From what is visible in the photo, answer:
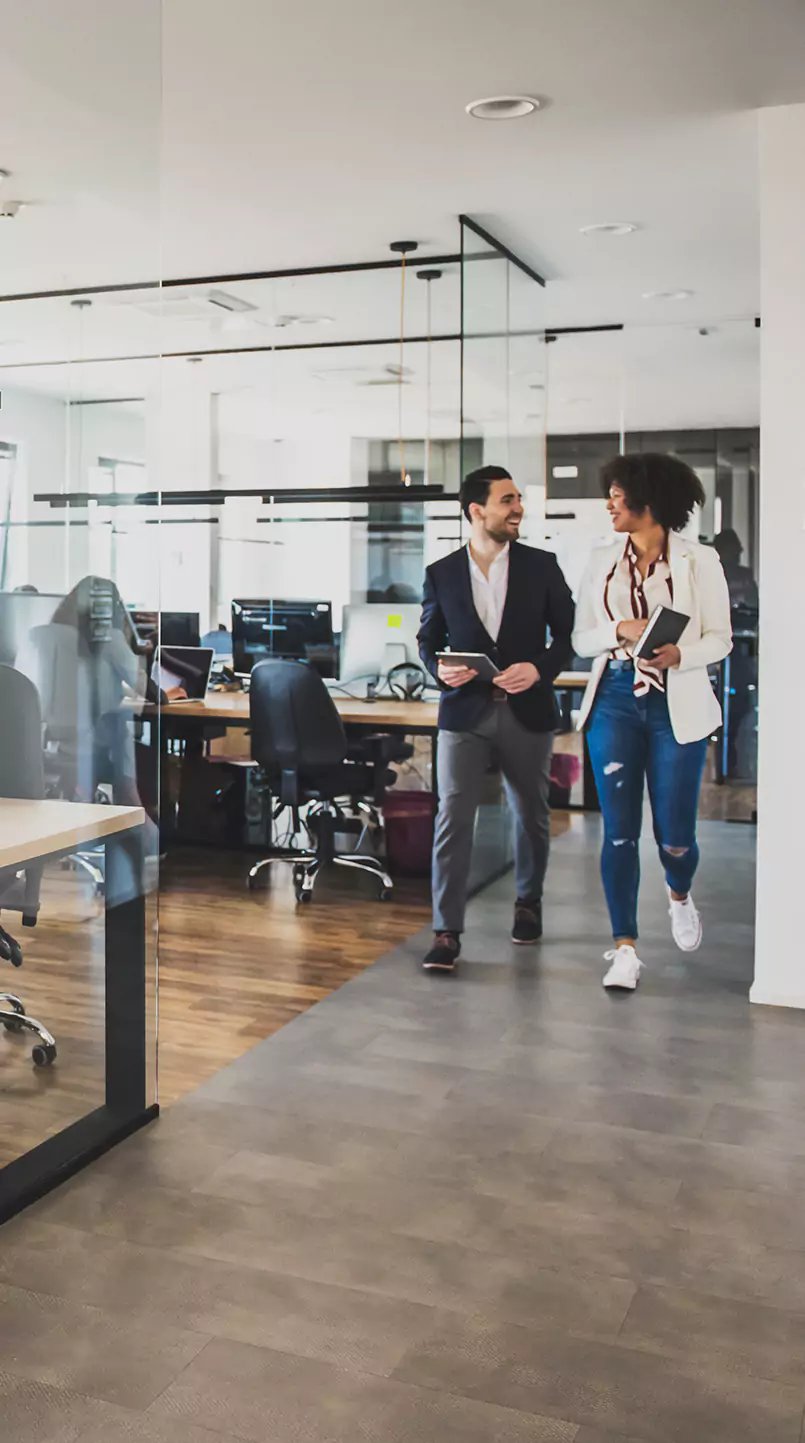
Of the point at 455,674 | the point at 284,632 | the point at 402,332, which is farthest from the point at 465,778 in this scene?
the point at 402,332

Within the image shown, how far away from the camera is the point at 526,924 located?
16.3ft

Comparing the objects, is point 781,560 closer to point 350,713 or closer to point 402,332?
point 350,713

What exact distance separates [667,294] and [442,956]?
4.08m

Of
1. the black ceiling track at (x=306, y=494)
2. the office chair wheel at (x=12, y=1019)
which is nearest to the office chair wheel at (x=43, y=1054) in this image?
the office chair wheel at (x=12, y=1019)

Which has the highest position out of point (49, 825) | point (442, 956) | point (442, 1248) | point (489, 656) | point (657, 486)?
point (657, 486)

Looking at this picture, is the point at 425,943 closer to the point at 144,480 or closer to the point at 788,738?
the point at 788,738

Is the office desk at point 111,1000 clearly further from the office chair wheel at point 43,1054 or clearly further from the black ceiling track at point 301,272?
the black ceiling track at point 301,272

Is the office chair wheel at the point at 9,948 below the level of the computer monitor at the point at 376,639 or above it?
below

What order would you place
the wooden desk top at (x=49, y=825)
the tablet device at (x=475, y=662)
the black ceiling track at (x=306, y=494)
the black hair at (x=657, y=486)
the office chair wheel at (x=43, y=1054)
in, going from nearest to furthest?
the wooden desk top at (x=49, y=825) → the office chair wheel at (x=43, y=1054) → the black hair at (x=657, y=486) → the tablet device at (x=475, y=662) → the black ceiling track at (x=306, y=494)

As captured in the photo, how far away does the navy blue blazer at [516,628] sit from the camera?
4.66 meters

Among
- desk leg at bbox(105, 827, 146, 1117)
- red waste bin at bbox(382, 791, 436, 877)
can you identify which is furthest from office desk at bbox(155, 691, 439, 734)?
desk leg at bbox(105, 827, 146, 1117)

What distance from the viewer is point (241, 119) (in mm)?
4359

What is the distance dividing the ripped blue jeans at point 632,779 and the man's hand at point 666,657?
119 millimetres

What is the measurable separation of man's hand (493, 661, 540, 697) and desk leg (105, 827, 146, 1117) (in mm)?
1769
